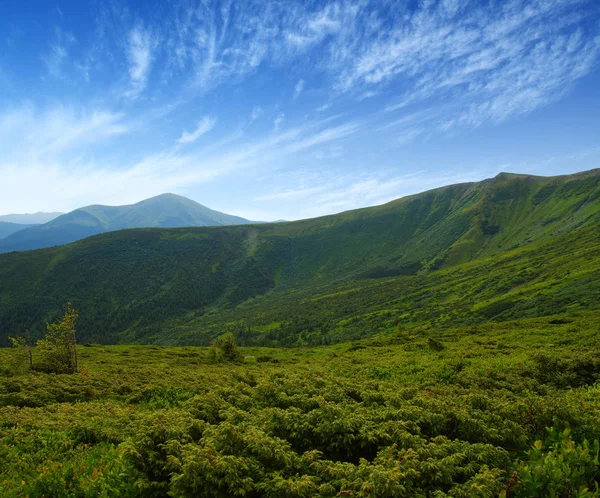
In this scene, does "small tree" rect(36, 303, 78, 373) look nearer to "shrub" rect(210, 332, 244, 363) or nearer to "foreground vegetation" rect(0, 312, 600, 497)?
"shrub" rect(210, 332, 244, 363)

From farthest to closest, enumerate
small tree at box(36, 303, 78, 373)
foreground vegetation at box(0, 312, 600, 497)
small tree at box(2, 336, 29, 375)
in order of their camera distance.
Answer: small tree at box(36, 303, 78, 373)
small tree at box(2, 336, 29, 375)
foreground vegetation at box(0, 312, 600, 497)

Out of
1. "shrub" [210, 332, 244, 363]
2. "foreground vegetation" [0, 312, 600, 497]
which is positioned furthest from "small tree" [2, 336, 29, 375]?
"shrub" [210, 332, 244, 363]

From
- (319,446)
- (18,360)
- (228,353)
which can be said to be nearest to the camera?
(319,446)

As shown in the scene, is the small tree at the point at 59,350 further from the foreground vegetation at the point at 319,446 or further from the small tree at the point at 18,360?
the foreground vegetation at the point at 319,446

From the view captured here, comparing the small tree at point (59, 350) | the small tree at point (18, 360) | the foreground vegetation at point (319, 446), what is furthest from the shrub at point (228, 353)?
the foreground vegetation at point (319, 446)

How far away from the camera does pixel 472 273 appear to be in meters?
147

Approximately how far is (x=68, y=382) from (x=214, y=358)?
33401 mm

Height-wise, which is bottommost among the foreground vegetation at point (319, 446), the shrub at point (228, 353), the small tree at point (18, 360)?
the shrub at point (228, 353)

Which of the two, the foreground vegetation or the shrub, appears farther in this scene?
the shrub

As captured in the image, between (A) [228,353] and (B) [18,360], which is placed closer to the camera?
(B) [18,360]

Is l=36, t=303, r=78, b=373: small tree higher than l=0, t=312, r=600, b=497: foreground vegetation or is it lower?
lower

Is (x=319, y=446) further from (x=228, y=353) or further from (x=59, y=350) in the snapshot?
(x=228, y=353)

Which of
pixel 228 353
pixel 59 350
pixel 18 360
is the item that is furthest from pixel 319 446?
pixel 228 353

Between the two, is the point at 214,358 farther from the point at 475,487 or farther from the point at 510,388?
the point at 475,487
